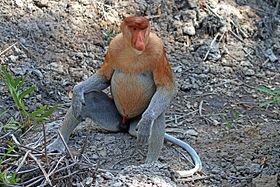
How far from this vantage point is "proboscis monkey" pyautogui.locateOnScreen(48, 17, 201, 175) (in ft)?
16.8

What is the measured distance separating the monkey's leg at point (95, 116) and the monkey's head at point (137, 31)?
0.77 m

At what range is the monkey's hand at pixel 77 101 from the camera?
532 cm

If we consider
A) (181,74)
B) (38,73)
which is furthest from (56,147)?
(181,74)

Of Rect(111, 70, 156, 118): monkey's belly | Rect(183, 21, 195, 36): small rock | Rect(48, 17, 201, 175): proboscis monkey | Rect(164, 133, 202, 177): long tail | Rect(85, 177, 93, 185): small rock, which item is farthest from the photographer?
Rect(183, 21, 195, 36): small rock

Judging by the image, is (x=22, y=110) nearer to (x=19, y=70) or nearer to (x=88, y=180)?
(x=19, y=70)

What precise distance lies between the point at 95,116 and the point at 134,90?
19.3 inches

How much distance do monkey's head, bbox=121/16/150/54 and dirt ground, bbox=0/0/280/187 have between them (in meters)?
0.90

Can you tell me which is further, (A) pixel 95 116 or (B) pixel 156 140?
(A) pixel 95 116

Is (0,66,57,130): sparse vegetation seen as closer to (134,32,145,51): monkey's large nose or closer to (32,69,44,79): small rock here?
(32,69,44,79): small rock

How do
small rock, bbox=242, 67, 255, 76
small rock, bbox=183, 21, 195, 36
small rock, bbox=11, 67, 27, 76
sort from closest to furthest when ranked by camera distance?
small rock, bbox=11, 67, 27, 76, small rock, bbox=242, 67, 255, 76, small rock, bbox=183, 21, 195, 36

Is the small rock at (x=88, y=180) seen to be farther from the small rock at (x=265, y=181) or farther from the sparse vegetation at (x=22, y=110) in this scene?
the small rock at (x=265, y=181)

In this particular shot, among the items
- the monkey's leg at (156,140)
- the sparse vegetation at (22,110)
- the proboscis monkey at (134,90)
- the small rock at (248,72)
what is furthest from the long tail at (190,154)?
the small rock at (248,72)

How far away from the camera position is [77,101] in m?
5.32

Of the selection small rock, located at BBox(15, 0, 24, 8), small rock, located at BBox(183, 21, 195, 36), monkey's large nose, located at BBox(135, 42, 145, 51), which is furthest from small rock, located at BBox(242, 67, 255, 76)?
monkey's large nose, located at BBox(135, 42, 145, 51)
